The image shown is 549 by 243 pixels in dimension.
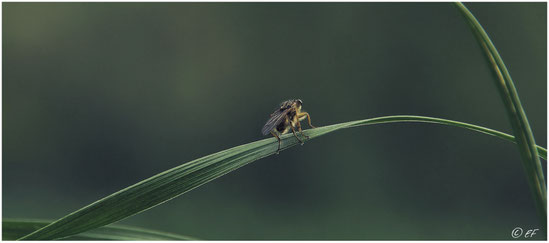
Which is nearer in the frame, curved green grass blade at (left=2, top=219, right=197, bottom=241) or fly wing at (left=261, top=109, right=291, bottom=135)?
curved green grass blade at (left=2, top=219, right=197, bottom=241)

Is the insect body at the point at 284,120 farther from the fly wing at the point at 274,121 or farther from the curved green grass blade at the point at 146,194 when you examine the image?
the curved green grass blade at the point at 146,194

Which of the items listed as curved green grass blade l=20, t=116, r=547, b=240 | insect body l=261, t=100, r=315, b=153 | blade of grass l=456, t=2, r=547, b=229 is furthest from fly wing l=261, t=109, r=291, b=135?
blade of grass l=456, t=2, r=547, b=229

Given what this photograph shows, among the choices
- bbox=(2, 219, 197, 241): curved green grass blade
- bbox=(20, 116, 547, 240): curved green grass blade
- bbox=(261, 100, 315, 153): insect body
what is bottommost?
bbox=(20, 116, 547, 240): curved green grass blade

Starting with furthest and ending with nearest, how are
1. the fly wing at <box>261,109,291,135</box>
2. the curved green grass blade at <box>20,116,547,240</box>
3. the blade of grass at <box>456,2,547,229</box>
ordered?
the fly wing at <box>261,109,291,135</box> < the curved green grass blade at <box>20,116,547,240</box> < the blade of grass at <box>456,2,547,229</box>

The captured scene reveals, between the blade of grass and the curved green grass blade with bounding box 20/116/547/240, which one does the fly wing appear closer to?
the curved green grass blade with bounding box 20/116/547/240

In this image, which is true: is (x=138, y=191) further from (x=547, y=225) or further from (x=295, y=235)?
(x=295, y=235)

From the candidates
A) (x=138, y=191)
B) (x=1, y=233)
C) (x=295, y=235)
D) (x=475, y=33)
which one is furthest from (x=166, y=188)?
(x=295, y=235)

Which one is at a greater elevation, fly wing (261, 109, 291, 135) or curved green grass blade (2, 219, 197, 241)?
fly wing (261, 109, 291, 135)
